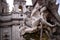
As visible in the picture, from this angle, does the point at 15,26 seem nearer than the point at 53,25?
No

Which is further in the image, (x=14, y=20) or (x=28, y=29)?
(x=14, y=20)

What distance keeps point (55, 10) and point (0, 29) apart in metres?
9.97

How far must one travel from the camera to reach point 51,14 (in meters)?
9.91

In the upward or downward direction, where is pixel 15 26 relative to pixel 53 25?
downward

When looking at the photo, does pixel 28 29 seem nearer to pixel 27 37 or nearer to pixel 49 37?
pixel 27 37

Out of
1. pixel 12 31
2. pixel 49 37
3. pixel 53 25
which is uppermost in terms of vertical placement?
pixel 53 25

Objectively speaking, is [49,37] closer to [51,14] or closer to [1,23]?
[51,14]

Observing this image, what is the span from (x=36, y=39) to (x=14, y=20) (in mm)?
9689

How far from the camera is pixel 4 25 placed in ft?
62.4

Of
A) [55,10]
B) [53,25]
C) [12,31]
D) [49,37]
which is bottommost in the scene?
[12,31]

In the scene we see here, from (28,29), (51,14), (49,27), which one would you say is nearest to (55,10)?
(51,14)

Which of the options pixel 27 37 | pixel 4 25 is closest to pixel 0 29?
pixel 4 25

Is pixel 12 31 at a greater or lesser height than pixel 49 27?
lesser

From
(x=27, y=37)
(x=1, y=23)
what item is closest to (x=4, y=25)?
(x=1, y=23)
